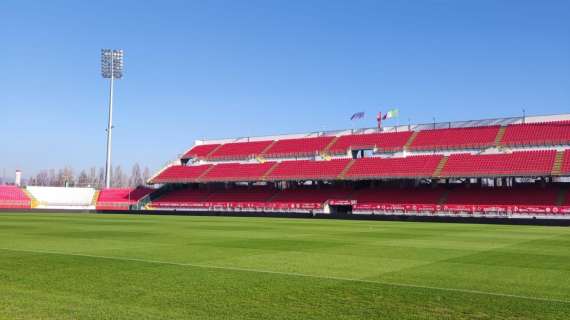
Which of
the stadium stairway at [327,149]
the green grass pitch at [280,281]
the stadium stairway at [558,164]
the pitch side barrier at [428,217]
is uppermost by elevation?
the stadium stairway at [327,149]

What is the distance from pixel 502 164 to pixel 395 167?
10.3m

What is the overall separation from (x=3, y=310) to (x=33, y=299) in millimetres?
871

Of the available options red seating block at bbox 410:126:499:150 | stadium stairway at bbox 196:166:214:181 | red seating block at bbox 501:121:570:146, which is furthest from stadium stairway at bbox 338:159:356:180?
stadium stairway at bbox 196:166:214:181

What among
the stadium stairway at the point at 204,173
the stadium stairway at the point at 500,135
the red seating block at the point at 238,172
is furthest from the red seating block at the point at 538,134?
the stadium stairway at the point at 204,173

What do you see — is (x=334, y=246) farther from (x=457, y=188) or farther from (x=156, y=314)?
(x=457, y=188)

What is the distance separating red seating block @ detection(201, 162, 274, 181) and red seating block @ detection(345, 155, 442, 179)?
457 inches

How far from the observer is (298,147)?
6762cm

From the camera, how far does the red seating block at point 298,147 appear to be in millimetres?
65500

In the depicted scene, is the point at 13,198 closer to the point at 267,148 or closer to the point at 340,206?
the point at 267,148

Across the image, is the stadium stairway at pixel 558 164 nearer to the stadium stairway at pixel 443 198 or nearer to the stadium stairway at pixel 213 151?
the stadium stairway at pixel 443 198

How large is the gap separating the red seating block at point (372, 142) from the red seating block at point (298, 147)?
1.90 metres

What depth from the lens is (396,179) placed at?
54938 mm

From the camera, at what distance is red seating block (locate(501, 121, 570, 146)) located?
166 feet

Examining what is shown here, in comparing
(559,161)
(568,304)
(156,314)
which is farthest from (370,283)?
(559,161)
